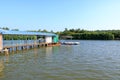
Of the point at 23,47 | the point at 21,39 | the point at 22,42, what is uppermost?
the point at 21,39

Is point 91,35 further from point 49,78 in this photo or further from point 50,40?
point 49,78

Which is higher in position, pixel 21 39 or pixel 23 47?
pixel 21 39

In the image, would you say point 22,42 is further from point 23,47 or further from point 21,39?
point 21,39

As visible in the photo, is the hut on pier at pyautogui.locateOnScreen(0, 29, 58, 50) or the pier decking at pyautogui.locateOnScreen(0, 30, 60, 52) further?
the hut on pier at pyautogui.locateOnScreen(0, 29, 58, 50)

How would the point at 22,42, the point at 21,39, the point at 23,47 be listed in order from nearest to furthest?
the point at 22,42 < the point at 23,47 < the point at 21,39

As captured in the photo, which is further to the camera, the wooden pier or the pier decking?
the wooden pier

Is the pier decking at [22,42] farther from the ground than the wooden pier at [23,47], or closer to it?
farther from the ground

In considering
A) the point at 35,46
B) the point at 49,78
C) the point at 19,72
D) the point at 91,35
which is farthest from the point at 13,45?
the point at 91,35

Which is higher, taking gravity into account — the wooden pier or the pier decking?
the pier decking

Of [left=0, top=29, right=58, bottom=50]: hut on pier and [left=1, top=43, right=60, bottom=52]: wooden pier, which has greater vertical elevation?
[left=0, top=29, right=58, bottom=50]: hut on pier

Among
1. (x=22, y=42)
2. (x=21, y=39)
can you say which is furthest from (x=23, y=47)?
(x=21, y=39)

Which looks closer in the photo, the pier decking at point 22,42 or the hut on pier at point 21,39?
the pier decking at point 22,42

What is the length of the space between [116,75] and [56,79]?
5.09 m

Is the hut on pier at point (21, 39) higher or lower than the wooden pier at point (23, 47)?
higher
